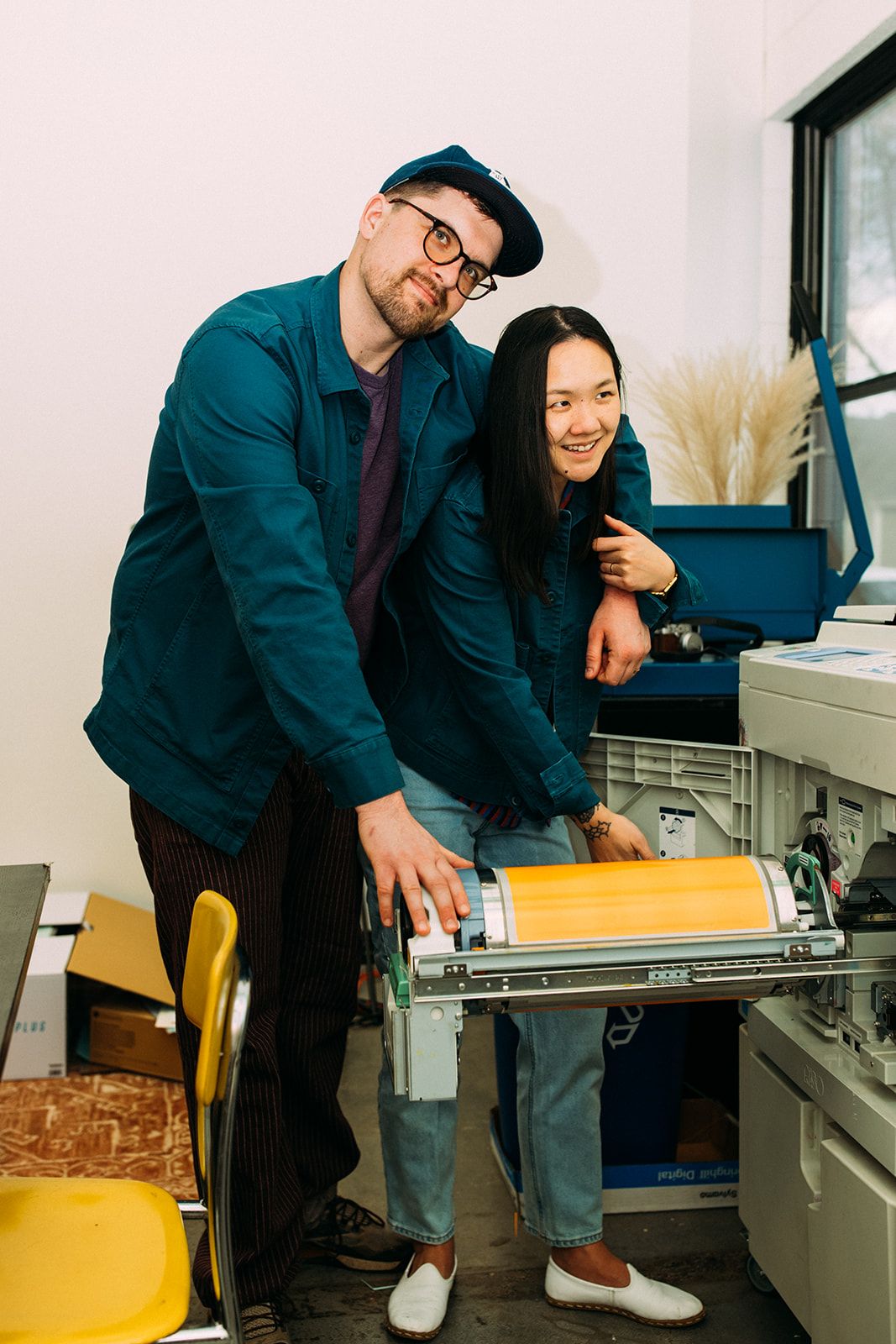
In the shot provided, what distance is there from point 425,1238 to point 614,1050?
462mm

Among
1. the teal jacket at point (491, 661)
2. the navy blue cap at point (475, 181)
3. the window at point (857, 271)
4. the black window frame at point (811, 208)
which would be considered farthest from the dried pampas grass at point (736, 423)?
the navy blue cap at point (475, 181)

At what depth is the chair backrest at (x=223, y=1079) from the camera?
1.12 metres

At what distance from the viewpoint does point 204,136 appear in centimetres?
294

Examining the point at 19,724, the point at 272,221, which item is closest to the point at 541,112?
the point at 272,221

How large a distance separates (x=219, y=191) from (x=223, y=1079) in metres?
2.45

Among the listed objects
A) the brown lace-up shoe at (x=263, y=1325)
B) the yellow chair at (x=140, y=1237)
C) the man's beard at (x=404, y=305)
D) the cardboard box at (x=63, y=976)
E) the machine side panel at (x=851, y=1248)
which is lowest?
the brown lace-up shoe at (x=263, y=1325)

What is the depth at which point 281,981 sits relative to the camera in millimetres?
1848

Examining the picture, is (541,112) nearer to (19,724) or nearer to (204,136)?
(204,136)

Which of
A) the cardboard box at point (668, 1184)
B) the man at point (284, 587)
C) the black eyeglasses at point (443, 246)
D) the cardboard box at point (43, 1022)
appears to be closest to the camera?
the man at point (284, 587)

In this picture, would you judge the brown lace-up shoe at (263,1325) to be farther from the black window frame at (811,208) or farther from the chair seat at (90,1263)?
the black window frame at (811,208)

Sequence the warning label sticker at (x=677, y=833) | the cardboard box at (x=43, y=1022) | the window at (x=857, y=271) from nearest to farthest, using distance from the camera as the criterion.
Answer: the warning label sticker at (x=677, y=833), the cardboard box at (x=43, y=1022), the window at (x=857, y=271)

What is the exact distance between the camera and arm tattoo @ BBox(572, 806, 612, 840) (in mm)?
1682

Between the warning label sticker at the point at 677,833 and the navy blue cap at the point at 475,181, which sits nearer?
the navy blue cap at the point at 475,181

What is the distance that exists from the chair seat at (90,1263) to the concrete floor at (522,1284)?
590mm
